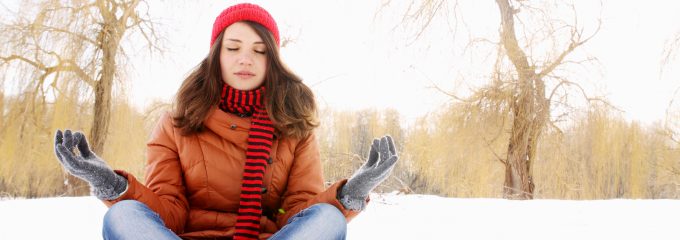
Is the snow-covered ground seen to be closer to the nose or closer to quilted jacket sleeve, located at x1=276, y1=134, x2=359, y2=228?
quilted jacket sleeve, located at x1=276, y1=134, x2=359, y2=228

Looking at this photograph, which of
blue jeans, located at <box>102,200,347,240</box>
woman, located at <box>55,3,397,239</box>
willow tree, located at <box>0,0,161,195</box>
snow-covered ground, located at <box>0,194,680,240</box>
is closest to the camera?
blue jeans, located at <box>102,200,347,240</box>

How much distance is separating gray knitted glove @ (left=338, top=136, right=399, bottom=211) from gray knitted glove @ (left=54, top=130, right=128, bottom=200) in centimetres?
59

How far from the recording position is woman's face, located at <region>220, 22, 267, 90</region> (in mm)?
1584

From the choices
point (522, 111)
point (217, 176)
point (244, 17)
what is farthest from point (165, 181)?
point (522, 111)

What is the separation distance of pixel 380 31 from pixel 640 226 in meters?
2.78

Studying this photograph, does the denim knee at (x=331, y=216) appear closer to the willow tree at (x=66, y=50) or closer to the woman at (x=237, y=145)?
the woman at (x=237, y=145)

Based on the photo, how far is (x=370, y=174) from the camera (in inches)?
50.1

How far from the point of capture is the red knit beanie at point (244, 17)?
161 centimetres

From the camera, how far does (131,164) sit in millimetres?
5004

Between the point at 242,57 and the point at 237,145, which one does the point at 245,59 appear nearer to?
the point at 242,57

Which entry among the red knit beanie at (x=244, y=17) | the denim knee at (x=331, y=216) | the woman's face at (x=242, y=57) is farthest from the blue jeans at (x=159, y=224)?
the red knit beanie at (x=244, y=17)

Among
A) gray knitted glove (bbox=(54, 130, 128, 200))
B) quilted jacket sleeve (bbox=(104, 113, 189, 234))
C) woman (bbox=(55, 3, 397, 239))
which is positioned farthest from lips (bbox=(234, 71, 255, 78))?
gray knitted glove (bbox=(54, 130, 128, 200))

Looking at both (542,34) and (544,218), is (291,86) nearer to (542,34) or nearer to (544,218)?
(544,218)

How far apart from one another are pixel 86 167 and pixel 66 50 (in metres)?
3.82
